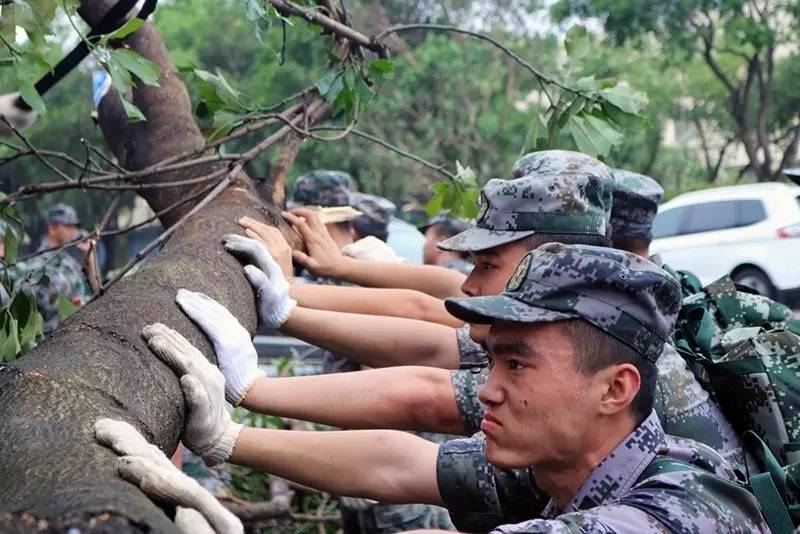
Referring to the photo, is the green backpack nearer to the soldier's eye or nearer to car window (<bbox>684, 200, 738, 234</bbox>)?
the soldier's eye

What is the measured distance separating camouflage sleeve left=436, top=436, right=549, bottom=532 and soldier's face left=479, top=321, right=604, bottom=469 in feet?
1.58

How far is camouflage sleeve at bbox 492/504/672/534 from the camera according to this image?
198cm

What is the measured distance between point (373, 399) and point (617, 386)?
1.19 m

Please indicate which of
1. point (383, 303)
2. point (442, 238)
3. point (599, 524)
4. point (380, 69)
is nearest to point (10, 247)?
point (383, 303)

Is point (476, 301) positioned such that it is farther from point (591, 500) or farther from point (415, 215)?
point (415, 215)

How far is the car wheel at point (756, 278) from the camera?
51.2ft

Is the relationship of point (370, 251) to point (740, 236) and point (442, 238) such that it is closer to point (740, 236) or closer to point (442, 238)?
point (442, 238)

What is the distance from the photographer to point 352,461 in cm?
305

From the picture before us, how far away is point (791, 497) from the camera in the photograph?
2730 millimetres

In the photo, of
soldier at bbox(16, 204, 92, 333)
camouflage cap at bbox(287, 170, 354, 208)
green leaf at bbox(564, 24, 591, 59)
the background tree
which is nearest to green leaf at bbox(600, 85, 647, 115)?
green leaf at bbox(564, 24, 591, 59)

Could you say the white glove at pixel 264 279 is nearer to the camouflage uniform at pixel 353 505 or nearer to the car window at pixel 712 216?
the camouflage uniform at pixel 353 505

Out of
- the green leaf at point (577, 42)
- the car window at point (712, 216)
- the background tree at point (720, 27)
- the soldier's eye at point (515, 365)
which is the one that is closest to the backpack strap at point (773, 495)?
the soldier's eye at point (515, 365)

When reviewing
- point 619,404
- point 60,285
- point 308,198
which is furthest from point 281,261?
point 60,285

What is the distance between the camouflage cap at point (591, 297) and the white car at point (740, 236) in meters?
13.2
